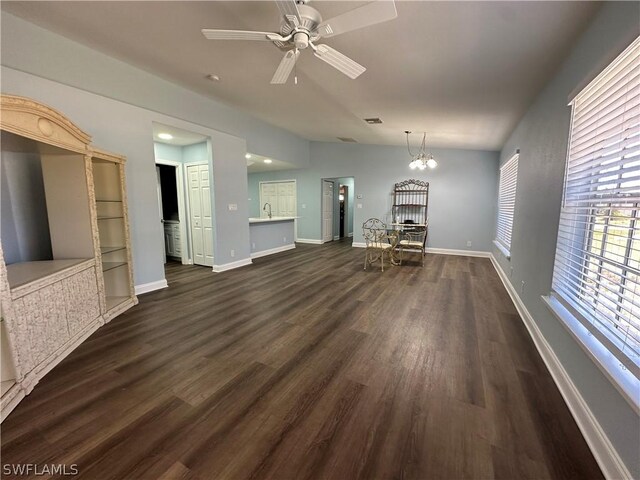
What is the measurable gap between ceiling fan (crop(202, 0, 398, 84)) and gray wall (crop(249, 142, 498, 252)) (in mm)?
5417

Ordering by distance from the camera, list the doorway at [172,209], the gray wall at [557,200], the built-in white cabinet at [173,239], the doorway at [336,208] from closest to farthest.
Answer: the gray wall at [557,200], the doorway at [172,209], the built-in white cabinet at [173,239], the doorway at [336,208]

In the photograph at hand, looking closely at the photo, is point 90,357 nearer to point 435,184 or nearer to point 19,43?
point 19,43

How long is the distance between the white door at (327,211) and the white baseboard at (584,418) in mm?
6307

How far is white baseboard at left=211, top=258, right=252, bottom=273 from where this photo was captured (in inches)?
195

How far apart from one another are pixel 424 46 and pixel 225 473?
3205 millimetres

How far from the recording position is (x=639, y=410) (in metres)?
1.07

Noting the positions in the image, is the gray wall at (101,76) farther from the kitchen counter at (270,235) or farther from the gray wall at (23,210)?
the kitchen counter at (270,235)

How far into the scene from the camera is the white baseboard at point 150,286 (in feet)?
12.1

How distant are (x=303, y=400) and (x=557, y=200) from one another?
A: 2564mm

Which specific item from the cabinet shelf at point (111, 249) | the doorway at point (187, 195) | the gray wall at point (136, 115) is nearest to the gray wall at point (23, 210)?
the cabinet shelf at point (111, 249)

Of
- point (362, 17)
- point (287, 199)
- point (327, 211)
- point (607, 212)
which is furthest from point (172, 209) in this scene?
point (607, 212)

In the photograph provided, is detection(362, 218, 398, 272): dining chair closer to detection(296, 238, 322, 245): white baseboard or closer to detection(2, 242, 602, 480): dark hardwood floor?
detection(2, 242, 602, 480): dark hardwood floor

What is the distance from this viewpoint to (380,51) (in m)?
2.37

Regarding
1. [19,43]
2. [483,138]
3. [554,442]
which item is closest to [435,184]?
[483,138]
